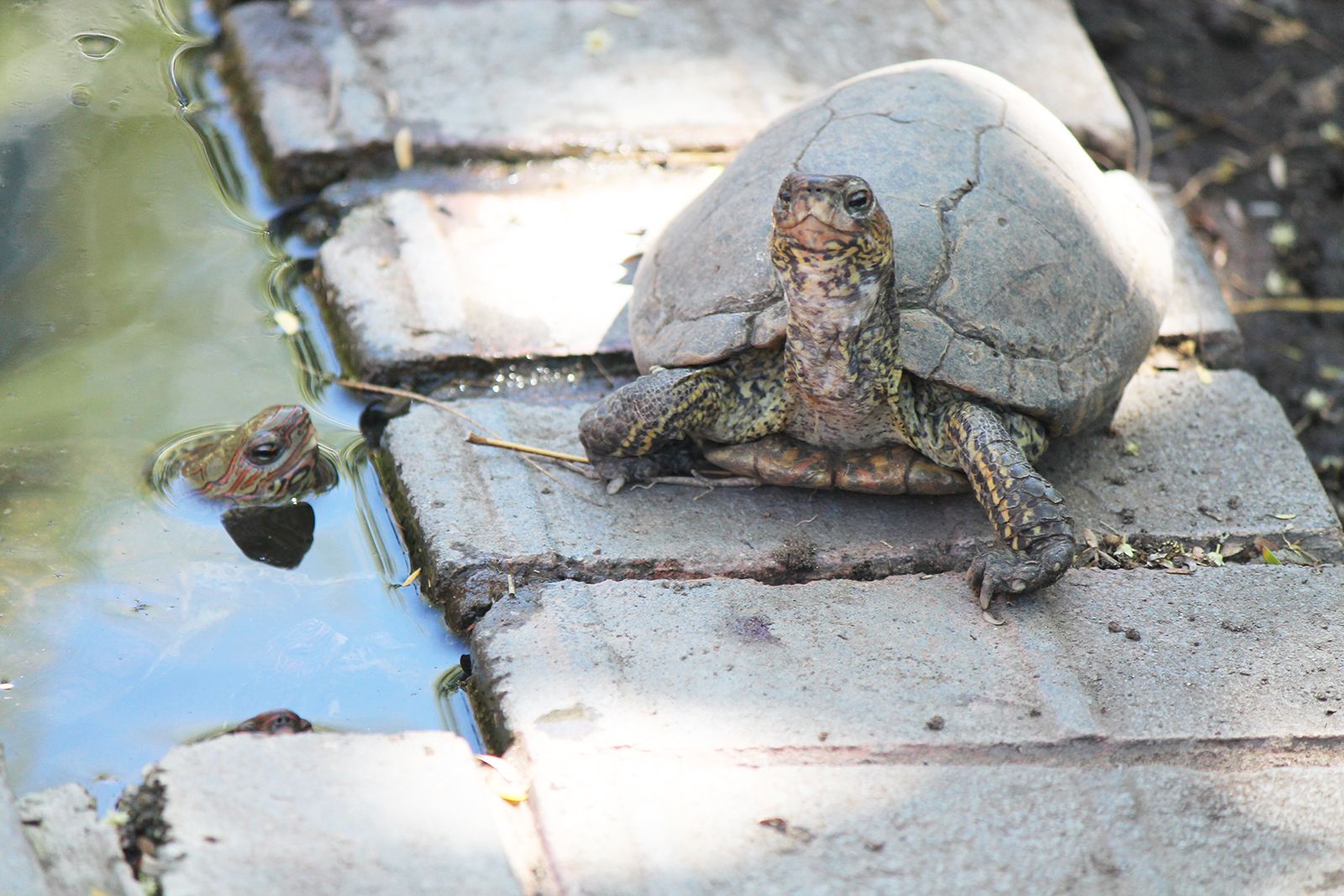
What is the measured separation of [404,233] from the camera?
3820 millimetres

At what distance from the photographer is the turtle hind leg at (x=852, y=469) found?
301cm

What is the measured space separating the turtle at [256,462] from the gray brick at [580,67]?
1213 mm

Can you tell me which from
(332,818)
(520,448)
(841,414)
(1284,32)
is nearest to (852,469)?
(841,414)

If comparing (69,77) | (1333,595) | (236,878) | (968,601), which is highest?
(69,77)

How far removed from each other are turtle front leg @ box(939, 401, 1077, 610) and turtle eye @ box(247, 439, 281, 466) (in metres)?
1.53

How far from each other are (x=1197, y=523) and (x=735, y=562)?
3.64ft

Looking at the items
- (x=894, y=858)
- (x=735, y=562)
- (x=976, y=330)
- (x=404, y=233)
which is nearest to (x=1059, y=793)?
(x=894, y=858)

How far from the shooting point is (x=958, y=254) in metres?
2.97

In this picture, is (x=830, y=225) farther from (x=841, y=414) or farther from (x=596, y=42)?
(x=596, y=42)

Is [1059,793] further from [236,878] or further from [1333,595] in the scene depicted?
[236,878]

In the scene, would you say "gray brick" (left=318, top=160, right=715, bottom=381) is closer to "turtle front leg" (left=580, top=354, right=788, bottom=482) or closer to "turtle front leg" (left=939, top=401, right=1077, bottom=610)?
"turtle front leg" (left=580, top=354, right=788, bottom=482)

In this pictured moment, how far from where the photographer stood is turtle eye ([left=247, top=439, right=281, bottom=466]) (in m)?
3.05

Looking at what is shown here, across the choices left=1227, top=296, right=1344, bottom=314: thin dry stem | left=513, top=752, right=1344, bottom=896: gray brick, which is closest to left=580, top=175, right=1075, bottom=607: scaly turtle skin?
left=513, top=752, right=1344, bottom=896: gray brick

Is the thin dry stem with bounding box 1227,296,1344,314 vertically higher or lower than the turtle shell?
lower
